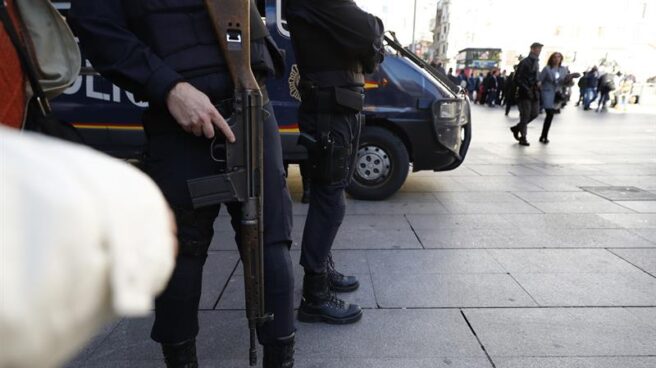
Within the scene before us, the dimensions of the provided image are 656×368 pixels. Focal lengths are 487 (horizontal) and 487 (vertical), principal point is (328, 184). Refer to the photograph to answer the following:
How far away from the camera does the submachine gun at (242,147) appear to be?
167cm

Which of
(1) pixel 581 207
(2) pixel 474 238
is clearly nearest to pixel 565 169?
(1) pixel 581 207

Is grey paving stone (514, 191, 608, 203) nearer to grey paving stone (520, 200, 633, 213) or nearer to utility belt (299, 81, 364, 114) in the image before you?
grey paving stone (520, 200, 633, 213)

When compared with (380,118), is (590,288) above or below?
below

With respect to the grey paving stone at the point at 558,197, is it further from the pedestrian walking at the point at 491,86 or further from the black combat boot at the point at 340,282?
the pedestrian walking at the point at 491,86

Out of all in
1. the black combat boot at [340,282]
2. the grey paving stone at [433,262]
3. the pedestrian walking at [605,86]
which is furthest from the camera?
the pedestrian walking at [605,86]

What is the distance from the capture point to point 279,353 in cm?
191

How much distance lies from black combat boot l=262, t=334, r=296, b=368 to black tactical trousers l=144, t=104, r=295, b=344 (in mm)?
24

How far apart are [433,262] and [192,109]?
7.71 ft

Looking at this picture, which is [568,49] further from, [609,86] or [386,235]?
[386,235]

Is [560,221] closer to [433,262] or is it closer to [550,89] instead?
[433,262]

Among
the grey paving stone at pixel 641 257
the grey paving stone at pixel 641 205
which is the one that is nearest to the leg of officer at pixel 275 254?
the grey paving stone at pixel 641 257

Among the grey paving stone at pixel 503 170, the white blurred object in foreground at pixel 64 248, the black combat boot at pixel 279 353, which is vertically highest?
the white blurred object in foreground at pixel 64 248

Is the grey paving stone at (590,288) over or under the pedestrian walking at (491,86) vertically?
under

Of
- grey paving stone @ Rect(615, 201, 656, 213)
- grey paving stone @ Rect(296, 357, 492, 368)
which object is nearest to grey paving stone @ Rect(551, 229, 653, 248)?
grey paving stone @ Rect(615, 201, 656, 213)
